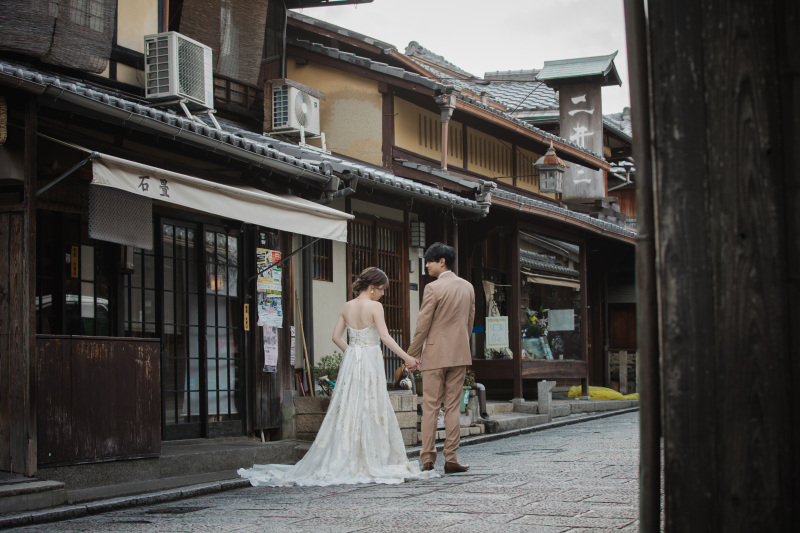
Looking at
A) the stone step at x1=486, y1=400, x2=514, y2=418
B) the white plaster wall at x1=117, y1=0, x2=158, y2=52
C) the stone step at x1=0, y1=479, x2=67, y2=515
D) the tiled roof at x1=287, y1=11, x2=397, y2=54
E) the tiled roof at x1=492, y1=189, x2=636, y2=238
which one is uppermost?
the tiled roof at x1=287, y1=11, x2=397, y2=54

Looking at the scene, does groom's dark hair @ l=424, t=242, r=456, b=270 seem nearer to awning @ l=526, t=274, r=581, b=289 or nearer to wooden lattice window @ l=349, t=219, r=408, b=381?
wooden lattice window @ l=349, t=219, r=408, b=381

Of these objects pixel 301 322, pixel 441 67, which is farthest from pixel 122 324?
pixel 441 67

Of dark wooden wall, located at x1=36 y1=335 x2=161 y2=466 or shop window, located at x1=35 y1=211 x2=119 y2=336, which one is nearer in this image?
dark wooden wall, located at x1=36 y1=335 x2=161 y2=466

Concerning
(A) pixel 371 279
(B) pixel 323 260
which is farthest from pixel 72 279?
(B) pixel 323 260

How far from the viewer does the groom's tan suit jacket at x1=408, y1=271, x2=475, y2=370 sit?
31.6 ft

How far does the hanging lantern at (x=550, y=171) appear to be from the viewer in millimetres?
19812

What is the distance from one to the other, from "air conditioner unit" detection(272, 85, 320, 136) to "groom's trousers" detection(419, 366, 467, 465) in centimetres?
614

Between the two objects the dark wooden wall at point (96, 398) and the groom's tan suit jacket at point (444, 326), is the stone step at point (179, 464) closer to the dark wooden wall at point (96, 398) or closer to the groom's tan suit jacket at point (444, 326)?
the dark wooden wall at point (96, 398)

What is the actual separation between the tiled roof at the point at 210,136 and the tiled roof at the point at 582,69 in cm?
956

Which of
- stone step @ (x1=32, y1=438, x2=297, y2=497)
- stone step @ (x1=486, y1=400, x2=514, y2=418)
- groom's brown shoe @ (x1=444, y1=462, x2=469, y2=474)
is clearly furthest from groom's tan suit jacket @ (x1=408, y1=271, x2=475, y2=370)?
stone step @ (x1=486, y1=400, x2=514, y2=418)

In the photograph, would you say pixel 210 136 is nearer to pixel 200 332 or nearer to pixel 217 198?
pixel 217 198

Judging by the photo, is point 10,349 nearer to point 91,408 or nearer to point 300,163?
point 91,408

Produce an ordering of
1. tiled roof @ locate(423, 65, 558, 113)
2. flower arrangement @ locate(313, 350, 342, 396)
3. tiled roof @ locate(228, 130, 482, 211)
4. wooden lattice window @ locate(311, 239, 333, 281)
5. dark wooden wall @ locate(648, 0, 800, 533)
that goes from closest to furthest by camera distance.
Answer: dark wooden wall @ locate(648, 0, 800, 533), tiled roof @ locate(228, 130, 482, 211), flower arrangement @ locate(313, 350, 342, 396), wooden lattice window @ locate(311, 239, 333, 281), tiled roof @ locate(423, 65, 558, 113)

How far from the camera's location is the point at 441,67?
26.4 meters
